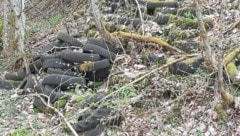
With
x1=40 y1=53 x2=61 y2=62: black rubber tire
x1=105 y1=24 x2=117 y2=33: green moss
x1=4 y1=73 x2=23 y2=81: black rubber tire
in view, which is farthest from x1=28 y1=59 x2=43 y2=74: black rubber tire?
x1=105 y1=24 x2=117 y2=33: green moss

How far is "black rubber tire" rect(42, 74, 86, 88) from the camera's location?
24.6ft

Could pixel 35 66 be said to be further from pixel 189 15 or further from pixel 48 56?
pixel 189 15

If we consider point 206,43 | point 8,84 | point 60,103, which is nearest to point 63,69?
point 60,103

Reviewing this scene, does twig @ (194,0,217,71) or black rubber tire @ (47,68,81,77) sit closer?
twig @ (194,0,217,71)

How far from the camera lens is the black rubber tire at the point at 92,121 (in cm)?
611

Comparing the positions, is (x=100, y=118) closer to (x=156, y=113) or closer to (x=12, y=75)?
(x=156, y=113)

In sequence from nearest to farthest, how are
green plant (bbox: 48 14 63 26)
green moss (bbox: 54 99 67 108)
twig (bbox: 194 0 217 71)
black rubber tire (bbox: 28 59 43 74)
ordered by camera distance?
twig (bbox: 194 0 217 71)
green moss (bbox: 54 99 67 108)
black rubber tire (bbox: 28 59 43 74)
green plant (bbox: 48 14 63 26)

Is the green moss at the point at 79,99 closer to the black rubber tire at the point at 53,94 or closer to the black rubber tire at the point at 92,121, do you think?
the black rubber tire at the point at 53,94

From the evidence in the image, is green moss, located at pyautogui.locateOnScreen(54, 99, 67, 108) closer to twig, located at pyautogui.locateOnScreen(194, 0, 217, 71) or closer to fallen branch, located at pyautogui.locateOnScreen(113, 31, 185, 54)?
fallen branch, located at pyautogui.locateOnScreen(113, 31, 185, 54)

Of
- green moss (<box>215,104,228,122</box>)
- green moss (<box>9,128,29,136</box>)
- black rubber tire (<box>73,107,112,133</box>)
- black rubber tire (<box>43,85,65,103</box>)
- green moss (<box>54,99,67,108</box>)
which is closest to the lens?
green moss (<box>215,104,228,122</box>)

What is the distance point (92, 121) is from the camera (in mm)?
6117

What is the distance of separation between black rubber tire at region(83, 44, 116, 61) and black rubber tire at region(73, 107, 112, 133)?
1928 millimetres

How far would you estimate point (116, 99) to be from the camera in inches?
249

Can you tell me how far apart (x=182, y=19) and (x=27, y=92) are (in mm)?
3471
